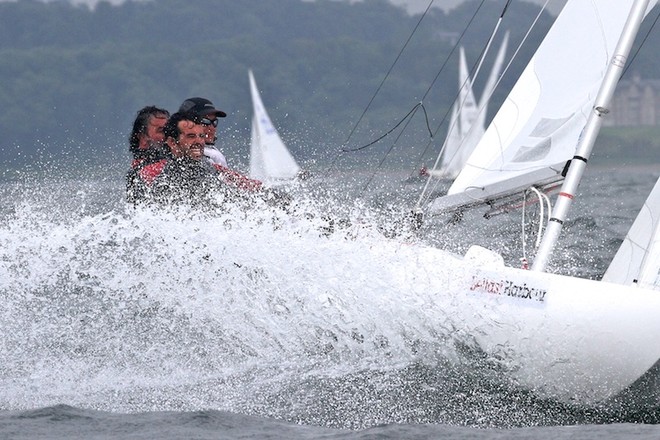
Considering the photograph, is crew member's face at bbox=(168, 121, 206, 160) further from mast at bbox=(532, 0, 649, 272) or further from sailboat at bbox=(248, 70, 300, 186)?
sailboat at bbox=(248, 70, 300, 186)

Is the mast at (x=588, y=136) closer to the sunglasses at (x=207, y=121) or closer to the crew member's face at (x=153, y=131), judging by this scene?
the sunglasses at (x=207, y=121)

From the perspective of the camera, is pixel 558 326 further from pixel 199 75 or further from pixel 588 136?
pixel 199 75

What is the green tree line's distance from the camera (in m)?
55.8

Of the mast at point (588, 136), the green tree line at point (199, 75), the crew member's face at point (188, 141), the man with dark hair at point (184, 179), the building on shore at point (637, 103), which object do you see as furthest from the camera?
the building on shore at point (637, 103)

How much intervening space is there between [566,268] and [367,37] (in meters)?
86.6

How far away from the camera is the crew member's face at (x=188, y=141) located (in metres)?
5.76

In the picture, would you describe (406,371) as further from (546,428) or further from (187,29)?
(187,29)

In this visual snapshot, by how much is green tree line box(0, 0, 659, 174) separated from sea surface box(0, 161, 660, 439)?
100ft

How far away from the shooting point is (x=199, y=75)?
6488 cm

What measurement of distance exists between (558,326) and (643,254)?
2.98 ft

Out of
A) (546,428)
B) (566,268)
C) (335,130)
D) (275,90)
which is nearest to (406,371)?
(546,428)

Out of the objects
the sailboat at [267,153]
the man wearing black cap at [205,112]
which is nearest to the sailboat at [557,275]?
the man wearing black cap at [205,112]

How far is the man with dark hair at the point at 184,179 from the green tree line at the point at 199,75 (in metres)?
30.2

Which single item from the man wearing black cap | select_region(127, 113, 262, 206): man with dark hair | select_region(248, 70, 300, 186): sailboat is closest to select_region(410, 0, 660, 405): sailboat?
select_region(127, 113, 262, 206): man with dark hair
